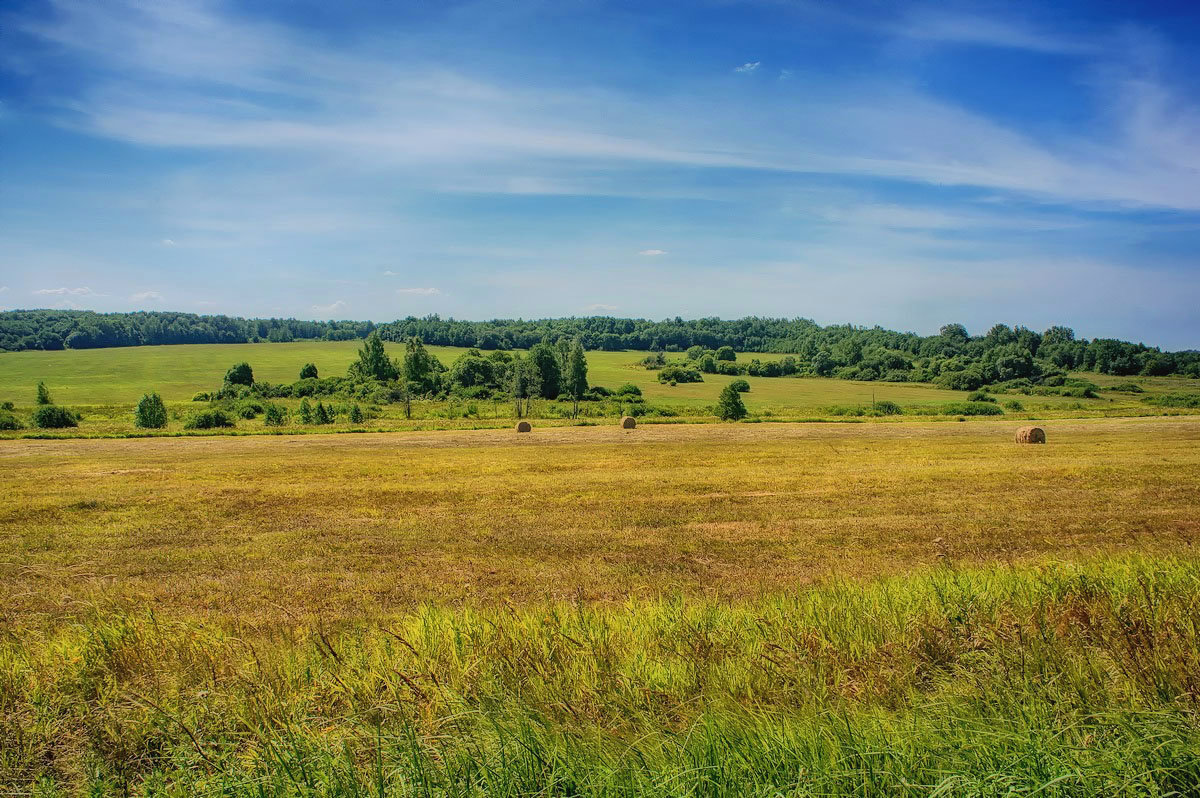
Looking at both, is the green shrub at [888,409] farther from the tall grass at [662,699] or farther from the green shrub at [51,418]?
the green shrub at [51,418]

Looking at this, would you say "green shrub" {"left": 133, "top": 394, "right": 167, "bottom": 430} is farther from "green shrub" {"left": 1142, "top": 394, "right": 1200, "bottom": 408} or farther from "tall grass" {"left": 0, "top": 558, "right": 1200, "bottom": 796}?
"green shrub" {"left": 1142, "top": 394, "right": 1200, "bottom": 408}

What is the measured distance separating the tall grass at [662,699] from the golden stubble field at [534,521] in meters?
2.01

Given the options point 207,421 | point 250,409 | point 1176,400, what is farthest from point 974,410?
point 250,409

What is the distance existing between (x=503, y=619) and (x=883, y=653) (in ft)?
10.8

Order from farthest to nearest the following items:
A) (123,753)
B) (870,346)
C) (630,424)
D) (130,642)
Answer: (870,346) → (630,424) → (130,642) → (123,753)

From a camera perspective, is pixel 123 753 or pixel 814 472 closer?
pixel 123 753

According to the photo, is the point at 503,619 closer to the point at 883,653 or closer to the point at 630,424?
the point at 883,653

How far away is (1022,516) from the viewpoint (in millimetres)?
17438

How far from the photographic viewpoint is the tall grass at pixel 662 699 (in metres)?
3.16

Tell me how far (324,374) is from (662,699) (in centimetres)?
14984

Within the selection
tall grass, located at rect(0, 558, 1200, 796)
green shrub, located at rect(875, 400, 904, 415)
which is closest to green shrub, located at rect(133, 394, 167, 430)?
tall grass, located at rect(0, 558, 1200, 796)

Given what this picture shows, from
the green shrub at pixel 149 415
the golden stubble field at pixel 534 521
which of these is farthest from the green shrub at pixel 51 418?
the golden stubble field at pixel 534 521

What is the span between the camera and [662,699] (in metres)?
4.54

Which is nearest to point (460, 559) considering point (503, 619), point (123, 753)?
point (503, 619)
